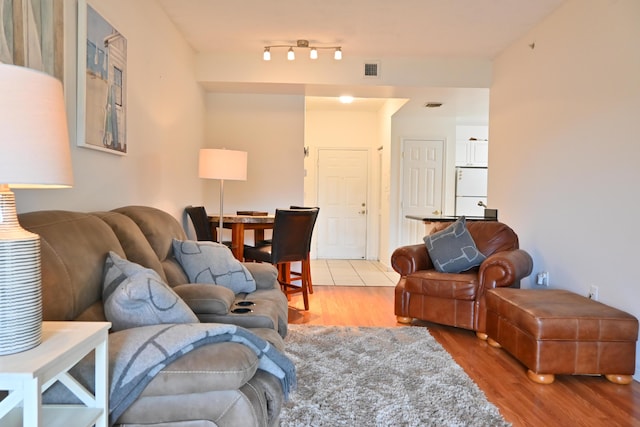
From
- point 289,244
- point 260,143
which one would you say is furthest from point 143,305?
point 260,143

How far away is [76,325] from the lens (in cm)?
118

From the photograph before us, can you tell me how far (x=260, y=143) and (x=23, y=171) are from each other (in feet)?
13.3

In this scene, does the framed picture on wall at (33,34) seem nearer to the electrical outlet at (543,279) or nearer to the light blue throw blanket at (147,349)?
the light blue throw blanket at (147,349)

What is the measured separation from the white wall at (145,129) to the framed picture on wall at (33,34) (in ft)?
0.40

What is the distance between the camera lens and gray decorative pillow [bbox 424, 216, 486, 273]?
3.55 meters

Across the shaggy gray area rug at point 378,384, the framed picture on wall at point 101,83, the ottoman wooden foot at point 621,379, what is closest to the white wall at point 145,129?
the framed picture on wall at point 101,83

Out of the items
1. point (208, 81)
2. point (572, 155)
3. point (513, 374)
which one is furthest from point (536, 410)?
point (208, 81)

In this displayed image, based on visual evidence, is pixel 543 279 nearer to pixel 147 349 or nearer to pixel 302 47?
pixel 302 47

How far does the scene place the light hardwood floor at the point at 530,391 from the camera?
2.07 m

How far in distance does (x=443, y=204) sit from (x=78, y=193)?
17.8 ft

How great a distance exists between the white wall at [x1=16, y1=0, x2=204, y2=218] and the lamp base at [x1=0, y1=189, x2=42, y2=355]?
29.7 inches

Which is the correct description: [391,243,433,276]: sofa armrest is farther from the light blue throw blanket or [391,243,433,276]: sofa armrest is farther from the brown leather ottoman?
the light blue throw blanket

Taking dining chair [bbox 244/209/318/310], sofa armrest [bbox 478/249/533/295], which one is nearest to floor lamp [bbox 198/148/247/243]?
dining chair [bbox 244/209/318/310]

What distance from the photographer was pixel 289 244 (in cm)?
386
